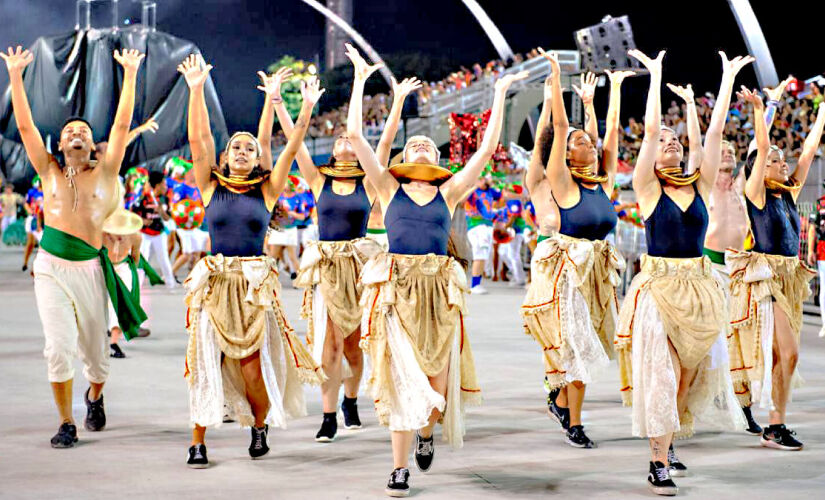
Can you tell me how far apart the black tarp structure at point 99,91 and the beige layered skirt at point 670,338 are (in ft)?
111

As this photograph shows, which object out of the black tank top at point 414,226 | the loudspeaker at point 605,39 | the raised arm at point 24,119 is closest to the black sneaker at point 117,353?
the raised arm at point 24,119

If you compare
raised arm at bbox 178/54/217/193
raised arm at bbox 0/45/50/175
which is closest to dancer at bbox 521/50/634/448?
raised arm at bbox 178/54/217/193

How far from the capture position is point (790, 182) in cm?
743

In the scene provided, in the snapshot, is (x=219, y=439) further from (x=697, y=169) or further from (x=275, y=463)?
(x=697, y=169)

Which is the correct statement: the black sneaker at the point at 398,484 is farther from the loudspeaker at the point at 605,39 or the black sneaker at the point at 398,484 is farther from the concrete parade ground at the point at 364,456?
the loudspeaker at the point at 605,39

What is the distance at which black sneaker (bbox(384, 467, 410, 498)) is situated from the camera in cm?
553

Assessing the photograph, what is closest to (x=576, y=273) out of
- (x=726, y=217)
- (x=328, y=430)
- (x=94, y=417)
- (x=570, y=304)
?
(x=570, y=304)

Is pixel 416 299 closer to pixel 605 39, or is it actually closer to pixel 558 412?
pixel 558 412

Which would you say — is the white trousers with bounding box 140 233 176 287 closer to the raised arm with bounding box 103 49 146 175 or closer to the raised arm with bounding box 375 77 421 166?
the raised arm with bounding box 103 49 146 175

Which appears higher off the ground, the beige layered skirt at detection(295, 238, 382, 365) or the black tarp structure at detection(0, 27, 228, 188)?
the black tarp structure at detection(0, 27, 228, 188)

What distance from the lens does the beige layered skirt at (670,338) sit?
5773 mm

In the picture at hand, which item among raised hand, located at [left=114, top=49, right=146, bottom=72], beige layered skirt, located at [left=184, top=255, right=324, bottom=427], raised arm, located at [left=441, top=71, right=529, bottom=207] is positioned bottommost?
beige layered skirt, located at [left=184, top=255, right=324, bottom=427]

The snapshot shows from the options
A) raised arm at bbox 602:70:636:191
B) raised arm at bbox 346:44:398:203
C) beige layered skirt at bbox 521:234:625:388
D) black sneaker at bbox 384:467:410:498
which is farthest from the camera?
beige layered skirt at bbox 521:234:625:388

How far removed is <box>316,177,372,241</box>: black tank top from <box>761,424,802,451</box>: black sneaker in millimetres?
2912
